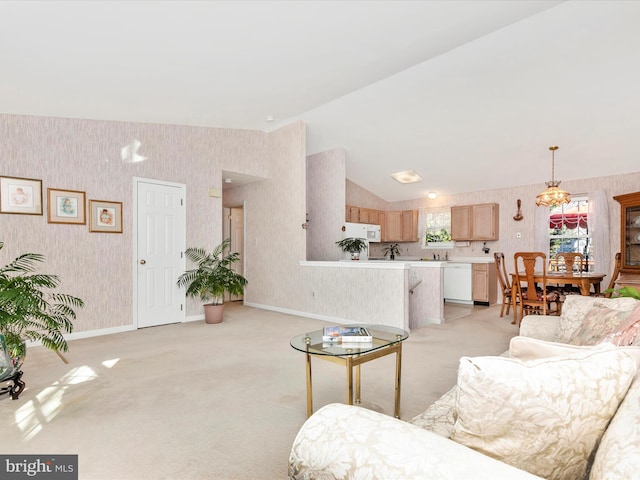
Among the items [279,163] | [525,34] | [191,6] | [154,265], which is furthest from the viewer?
[279,163]

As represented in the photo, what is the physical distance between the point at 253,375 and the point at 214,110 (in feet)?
11.1

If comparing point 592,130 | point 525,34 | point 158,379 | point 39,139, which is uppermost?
point 525,34

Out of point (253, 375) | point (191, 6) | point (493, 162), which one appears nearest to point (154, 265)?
point (253, 375)

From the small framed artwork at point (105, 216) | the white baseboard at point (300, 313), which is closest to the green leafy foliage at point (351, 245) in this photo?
the white baseboard at point (300, 313)

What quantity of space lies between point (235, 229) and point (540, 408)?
6941 mm

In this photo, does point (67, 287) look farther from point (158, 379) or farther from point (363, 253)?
point (363, 253)

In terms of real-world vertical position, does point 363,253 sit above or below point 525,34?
below

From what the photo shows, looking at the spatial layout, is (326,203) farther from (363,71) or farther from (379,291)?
(363,71)

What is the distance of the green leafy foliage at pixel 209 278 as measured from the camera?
510cm

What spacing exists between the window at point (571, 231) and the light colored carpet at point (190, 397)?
306 centimetres

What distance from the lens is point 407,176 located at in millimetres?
7211

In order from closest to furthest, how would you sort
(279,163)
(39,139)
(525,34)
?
1. (525,34)
2. (39,139)
3. (279,163)

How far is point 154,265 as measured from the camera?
16.2 ft

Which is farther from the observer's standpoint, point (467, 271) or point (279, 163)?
point (467, 271)
